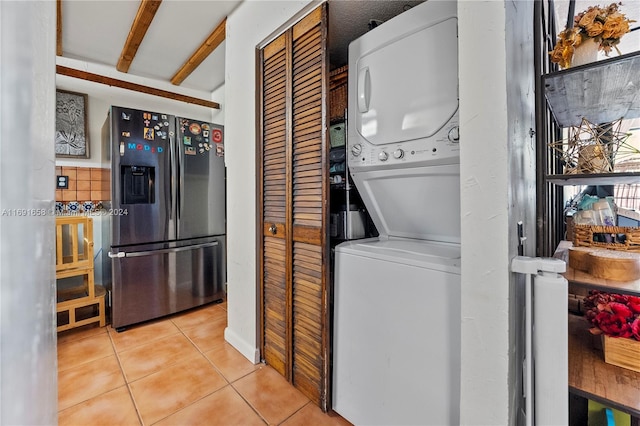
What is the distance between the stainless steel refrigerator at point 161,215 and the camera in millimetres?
2307

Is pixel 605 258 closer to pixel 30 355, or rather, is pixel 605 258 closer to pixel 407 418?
pixel 407 418

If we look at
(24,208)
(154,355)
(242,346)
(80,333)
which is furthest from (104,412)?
(24,208)

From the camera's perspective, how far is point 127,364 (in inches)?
73.4

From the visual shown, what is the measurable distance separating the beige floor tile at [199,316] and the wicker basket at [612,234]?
2.60m

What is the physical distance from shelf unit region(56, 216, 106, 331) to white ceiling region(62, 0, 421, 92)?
158 centimetres

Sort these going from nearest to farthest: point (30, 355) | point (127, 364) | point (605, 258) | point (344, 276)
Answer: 1. point (30, 355)
2. point (605, 258)
3. point (344, 276)
4. point (127, 364)

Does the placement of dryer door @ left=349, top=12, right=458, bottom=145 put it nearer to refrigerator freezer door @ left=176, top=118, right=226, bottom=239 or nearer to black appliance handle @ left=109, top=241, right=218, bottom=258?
refrigerator freezer door @ left=176, top=118, right=226, bottom=239

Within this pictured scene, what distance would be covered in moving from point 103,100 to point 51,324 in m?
3.58

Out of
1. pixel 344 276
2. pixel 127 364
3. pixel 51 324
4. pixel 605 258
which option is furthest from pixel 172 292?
pixel 605 258

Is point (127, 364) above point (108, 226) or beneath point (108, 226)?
beneath

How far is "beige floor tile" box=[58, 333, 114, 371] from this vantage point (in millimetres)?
1878

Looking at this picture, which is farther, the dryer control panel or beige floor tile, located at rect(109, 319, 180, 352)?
beige floor tile, located at rect(109, 319, 180, 352)

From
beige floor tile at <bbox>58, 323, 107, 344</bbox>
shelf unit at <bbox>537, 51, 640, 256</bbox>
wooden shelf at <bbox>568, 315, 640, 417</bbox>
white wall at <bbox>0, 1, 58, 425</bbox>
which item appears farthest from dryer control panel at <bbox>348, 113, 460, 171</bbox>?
beige floor tile at <bbox>58, 323, 107, 344</bbox>

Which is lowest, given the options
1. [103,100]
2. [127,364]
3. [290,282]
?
[127,364]
